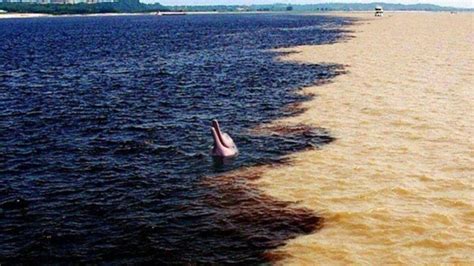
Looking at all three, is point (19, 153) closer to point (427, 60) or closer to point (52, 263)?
point (52, 263)

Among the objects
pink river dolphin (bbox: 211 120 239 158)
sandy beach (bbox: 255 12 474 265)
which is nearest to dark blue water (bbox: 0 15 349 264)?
pink river dolphin (bbox: 211 120 239 158)

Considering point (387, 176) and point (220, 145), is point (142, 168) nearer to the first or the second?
point (220, 145)

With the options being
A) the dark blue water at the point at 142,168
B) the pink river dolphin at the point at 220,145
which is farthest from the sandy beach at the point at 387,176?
the pink river dolphin at the point at 220,145

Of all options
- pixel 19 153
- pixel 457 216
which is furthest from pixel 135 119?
pixel 457 216

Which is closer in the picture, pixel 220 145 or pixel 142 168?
pixel 142 168

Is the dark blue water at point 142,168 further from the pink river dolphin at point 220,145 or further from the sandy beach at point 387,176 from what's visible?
the sandy beach at point 387,176

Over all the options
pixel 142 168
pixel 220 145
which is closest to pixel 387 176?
pixel 220 145
